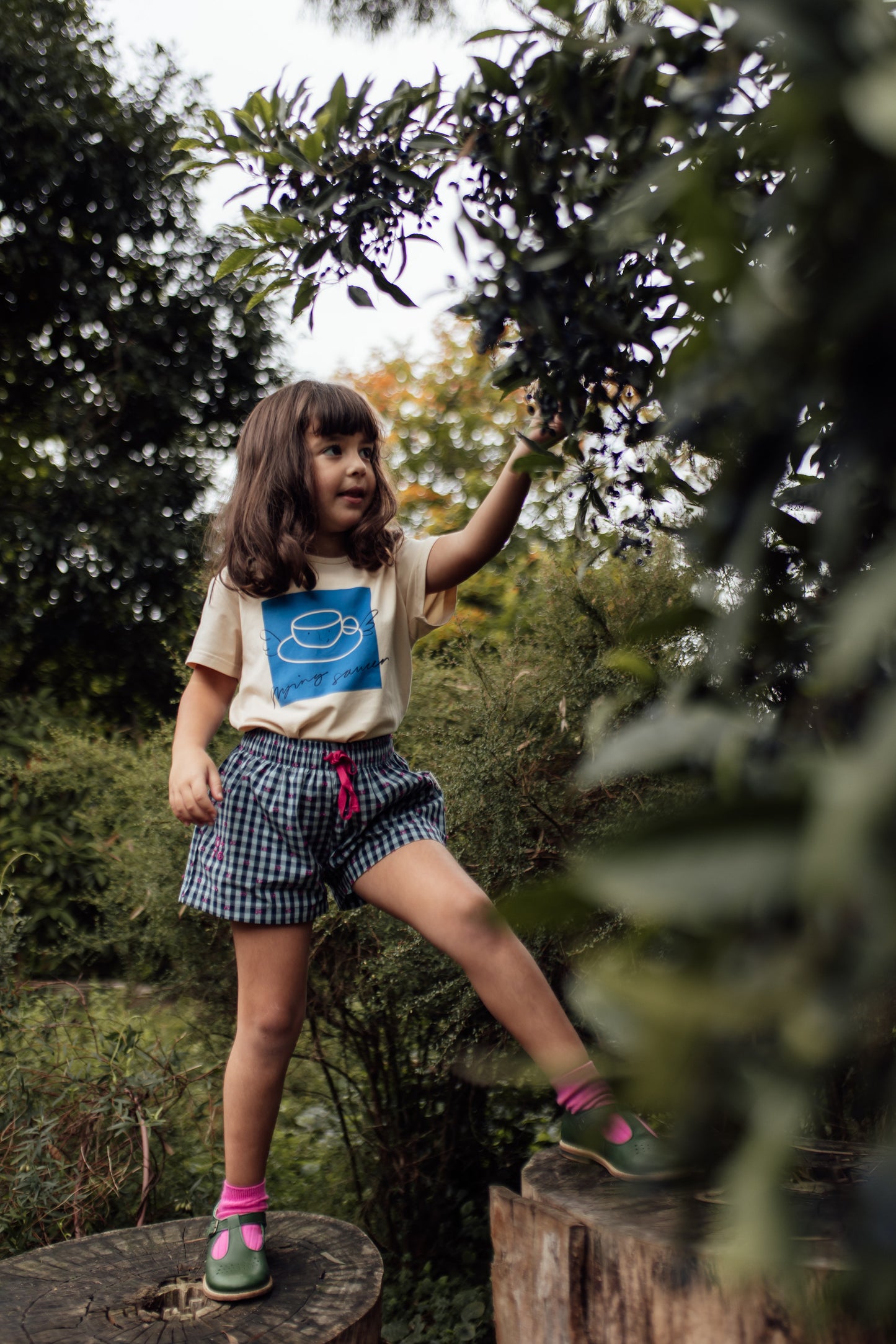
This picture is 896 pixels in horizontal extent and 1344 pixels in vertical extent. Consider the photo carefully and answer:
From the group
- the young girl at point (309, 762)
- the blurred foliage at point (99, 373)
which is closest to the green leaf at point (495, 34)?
the young girl at point (309, 762)

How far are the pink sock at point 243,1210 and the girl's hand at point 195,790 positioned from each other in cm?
62

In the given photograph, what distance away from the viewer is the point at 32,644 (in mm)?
6234

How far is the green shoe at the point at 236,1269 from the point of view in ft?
5.74

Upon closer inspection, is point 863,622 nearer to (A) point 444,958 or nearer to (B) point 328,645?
(B) point 328,645

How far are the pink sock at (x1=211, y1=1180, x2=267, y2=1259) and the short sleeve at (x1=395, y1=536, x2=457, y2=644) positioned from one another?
1.02 metres

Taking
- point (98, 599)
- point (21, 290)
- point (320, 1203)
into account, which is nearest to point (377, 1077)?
point (320, 1203)

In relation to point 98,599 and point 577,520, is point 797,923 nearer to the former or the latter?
point 577,520

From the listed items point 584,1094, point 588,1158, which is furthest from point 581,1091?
point 588,1158

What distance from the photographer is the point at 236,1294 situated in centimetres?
174

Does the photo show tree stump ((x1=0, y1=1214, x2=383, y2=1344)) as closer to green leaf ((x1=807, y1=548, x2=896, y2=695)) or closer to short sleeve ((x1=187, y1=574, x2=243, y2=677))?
short sleeve ((x1=187, y1=574, x2=243, y2=677))

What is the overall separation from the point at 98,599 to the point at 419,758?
161 inches

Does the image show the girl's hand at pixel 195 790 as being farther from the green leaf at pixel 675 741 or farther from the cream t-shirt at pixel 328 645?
the green leaf at pixel 675 741

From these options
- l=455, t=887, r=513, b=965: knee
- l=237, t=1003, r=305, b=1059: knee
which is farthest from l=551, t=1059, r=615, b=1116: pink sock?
l=237, t=1003, r=305, b=1059: knee

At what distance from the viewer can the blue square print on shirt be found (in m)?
1.93
